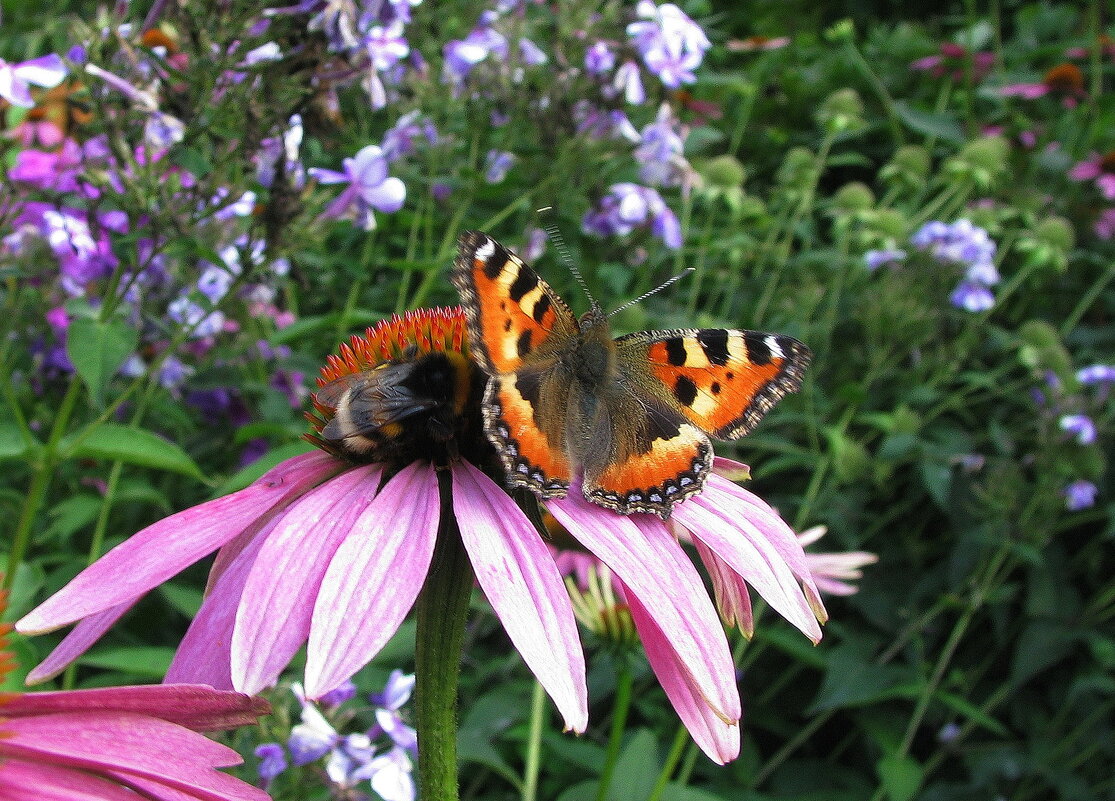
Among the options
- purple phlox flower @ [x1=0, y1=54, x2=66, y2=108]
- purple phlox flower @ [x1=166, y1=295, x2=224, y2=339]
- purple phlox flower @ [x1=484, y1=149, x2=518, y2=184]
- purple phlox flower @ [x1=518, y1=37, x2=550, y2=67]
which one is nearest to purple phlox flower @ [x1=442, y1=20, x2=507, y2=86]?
purple phlox flower @ [x1=518, y1=37, x2=550, y2=67]

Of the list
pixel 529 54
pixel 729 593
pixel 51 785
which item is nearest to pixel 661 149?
pixel 529 54

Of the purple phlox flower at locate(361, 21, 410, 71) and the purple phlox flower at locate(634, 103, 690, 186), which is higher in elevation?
A: the purple phlox flower at locate(361, 21, 410, 71)

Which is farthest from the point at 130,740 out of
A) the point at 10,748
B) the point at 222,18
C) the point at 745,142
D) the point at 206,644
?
the point at 745,142

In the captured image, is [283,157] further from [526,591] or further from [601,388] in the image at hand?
[526,591]

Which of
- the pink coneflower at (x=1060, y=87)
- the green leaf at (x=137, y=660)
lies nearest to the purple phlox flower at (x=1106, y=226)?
the pink coneflower at (x=1060, y=87)

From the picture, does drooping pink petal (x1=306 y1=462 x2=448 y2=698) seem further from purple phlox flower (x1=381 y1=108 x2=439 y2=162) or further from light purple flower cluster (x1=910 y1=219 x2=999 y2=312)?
light purple flower cluster (x1=910 y1=219 x2=999 y2=312)
